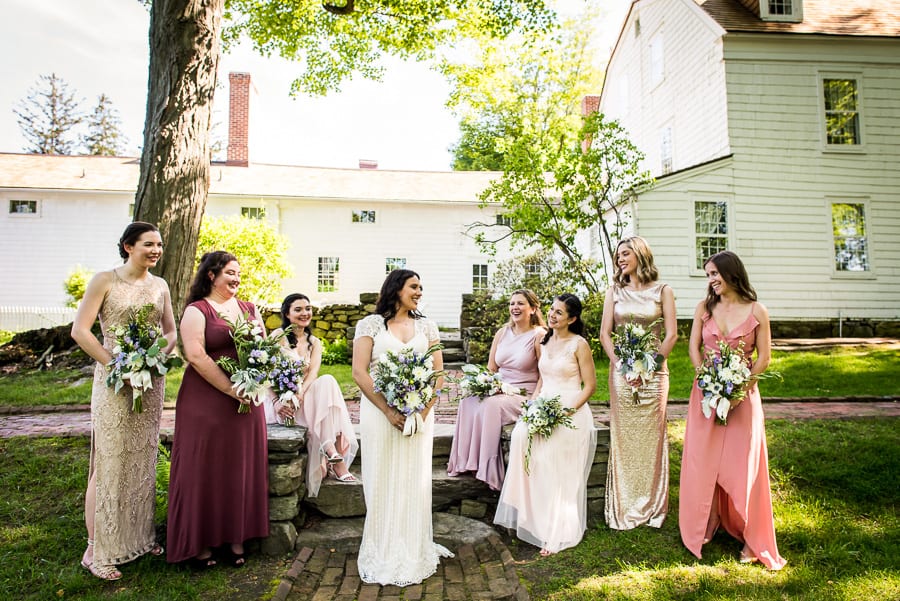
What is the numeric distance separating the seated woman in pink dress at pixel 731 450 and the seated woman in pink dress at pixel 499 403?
4.78 feet

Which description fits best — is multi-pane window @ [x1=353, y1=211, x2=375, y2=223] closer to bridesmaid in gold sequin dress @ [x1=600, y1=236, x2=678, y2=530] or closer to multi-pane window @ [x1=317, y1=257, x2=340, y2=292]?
multi-pane window @ [x1=317, y1=257, x2=340, y2=292]

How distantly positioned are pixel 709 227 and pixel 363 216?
1286 centimetres

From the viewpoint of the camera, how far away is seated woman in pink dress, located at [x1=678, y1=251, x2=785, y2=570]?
4.17 meters

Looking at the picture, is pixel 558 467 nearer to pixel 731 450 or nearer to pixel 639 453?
pixel 639 453

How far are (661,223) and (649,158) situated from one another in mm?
5923

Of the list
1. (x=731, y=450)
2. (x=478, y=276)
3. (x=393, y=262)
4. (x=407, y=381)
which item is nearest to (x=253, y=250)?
(x=393, y=262)

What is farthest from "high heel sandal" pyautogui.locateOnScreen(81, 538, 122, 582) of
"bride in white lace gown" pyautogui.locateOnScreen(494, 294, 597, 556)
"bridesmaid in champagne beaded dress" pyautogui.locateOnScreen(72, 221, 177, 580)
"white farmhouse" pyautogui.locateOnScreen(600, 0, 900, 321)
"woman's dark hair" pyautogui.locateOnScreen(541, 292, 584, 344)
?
"white farmhouse" pyautogui.locateOnScreen(600, 0, 900, 321)

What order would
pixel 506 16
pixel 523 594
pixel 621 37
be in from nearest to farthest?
pixel 523 594 → pixel 506 16 → pixel 621 37

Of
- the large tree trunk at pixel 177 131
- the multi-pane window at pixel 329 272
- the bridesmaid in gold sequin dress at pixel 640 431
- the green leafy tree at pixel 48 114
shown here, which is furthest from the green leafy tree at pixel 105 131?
the bridesmaid in gold sequin dress at pixel 640 431

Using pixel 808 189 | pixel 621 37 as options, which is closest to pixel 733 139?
pixel 808 189

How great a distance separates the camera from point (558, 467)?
4617mm

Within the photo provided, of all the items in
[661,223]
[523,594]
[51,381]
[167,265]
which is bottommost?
[523,594]

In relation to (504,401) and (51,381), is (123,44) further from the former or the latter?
(504,401)

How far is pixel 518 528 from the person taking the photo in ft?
15.0
